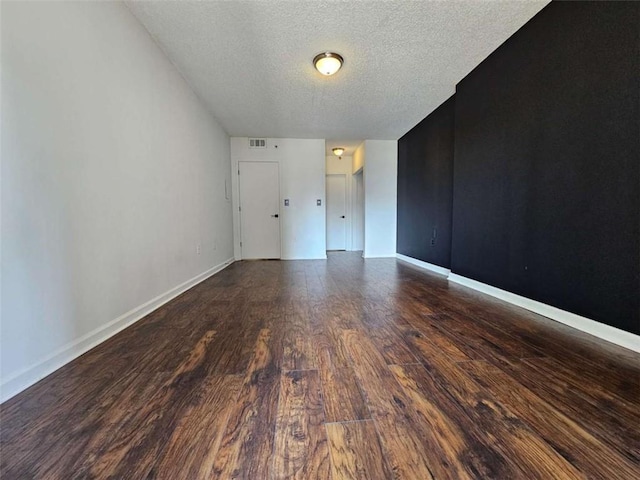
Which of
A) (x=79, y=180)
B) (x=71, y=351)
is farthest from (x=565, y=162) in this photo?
(x=71, y=351)

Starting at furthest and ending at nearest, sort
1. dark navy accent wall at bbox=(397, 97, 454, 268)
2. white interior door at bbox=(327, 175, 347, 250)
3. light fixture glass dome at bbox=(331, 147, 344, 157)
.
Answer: white interior door at bbox=(327, 175, 347, 250) < light fixture glass dome at bbox=(331, 147, 344, 157) < dark navy accent wall at bbox=(397, 97, 454, 268)

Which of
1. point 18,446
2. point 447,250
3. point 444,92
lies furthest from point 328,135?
point 18,446

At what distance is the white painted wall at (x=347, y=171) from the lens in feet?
23.2

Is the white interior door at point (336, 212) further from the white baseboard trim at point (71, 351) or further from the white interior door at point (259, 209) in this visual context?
the white baseboard trim at point (71, 351)

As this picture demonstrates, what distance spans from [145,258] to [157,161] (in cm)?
86

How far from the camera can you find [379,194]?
5594 mm

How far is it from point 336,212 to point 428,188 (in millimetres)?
3288

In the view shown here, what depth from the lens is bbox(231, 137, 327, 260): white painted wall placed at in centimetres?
541

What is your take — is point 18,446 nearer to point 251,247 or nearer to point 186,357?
point 186,357

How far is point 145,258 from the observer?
7.18ft

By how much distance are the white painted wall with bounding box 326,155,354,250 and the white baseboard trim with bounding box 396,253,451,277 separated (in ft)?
6.65

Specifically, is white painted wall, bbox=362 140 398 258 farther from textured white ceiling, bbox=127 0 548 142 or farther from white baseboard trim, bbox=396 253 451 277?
textured white ceiling, bbox=127 0 548 142

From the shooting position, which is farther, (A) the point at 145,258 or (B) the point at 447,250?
(B) the point at 447,250

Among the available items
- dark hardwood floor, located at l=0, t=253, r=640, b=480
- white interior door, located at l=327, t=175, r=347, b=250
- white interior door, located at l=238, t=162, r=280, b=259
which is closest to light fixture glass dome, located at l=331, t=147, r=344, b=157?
white interior door, located at l=327, t=175, r=347, b=250
